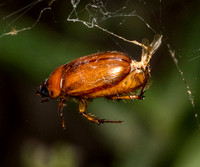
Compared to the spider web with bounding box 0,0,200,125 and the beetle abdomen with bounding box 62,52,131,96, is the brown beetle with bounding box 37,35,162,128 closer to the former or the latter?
the beetle abdomen with bounding box 62,52,131,96

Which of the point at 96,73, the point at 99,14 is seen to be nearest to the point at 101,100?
the point at 99,14

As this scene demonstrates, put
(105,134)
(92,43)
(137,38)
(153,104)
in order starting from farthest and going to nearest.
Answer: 1. (137,38)
2. (92,43)
3. (105,134)
4. (153,104)

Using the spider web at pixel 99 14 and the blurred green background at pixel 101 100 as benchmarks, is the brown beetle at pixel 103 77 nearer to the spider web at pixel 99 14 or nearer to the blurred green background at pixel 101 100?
the blurred green background at pixel 101 100

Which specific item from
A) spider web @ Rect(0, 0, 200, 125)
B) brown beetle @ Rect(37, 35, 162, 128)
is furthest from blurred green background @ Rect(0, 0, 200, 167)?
brown beetle @ Rect(37, 35, 162, 128)

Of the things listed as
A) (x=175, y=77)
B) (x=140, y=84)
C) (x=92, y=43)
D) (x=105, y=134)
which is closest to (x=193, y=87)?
(x=175, y=77)

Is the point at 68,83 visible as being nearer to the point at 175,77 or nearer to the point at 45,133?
the point at 175,77

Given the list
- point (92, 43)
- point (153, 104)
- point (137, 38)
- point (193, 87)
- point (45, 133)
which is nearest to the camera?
point (193, 87)
